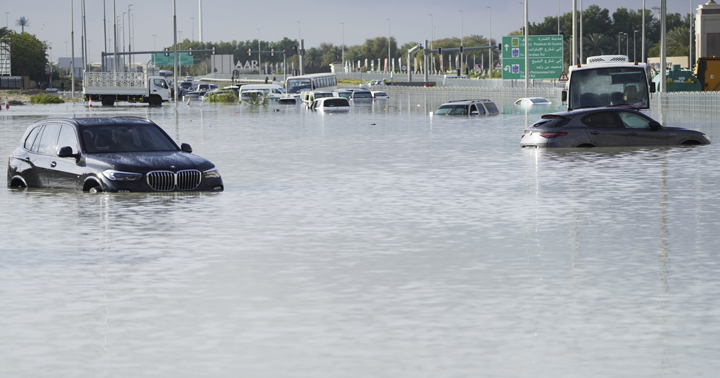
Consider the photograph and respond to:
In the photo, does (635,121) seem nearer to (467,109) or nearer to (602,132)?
(602,132)

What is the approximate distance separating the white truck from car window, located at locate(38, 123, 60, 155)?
63.5 m

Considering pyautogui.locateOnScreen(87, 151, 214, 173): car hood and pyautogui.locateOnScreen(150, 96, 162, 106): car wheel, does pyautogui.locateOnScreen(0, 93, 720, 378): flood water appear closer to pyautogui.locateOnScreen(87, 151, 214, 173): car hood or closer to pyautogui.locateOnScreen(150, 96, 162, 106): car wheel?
pyautogui.locateOnScreen(87, 151, 214, 173): car hood

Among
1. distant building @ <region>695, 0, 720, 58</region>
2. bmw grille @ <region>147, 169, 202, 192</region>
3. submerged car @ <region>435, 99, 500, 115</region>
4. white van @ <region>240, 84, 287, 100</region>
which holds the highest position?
distant building @ <region>695, 0, 720, 58</region>

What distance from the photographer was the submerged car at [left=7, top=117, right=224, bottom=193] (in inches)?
678

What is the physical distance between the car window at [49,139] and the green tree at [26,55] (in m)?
133

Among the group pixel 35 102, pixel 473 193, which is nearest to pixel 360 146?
pixel 473 193

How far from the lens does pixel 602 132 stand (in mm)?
28062

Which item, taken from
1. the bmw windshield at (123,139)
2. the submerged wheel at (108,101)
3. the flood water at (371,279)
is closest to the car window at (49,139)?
the bmw windshield at (123,139)

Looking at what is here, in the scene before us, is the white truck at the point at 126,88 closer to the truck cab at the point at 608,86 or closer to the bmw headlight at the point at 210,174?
the truck cab at the point at 608,86

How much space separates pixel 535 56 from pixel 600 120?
5074 cm

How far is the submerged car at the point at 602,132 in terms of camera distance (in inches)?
1102

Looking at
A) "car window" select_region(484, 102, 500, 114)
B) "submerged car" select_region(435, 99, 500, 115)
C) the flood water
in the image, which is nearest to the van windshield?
the flood water

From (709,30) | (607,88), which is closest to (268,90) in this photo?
(709,30)

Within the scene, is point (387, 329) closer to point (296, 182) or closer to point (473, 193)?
point (473, 193)
